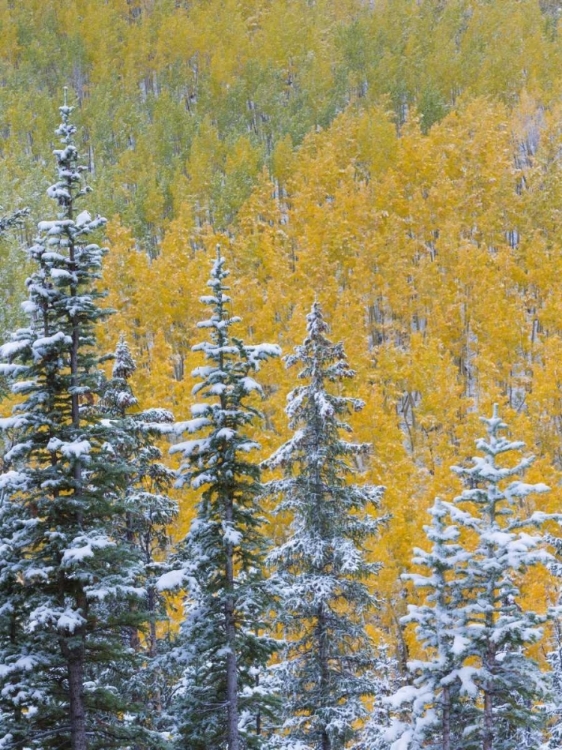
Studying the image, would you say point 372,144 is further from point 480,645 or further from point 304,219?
point 480,645

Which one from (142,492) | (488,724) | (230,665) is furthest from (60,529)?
(488,724)

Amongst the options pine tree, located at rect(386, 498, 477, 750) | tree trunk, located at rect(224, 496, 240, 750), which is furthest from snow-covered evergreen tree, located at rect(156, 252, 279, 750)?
pine tree, located at rect(386, 498, 477, 750)

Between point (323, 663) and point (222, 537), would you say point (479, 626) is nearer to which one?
point (222, 537)

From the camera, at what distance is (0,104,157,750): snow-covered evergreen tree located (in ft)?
44.7

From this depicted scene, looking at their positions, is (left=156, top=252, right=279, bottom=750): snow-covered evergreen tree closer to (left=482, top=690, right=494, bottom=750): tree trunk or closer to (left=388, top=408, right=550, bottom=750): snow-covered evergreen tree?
(left=388, top=408, right=550, bottom=750): snow-covered evergreen tree

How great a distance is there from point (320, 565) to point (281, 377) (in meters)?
30.4

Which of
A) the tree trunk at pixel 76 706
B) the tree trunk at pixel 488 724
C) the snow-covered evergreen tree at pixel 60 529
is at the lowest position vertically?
the tree trunk at pixel 488 724

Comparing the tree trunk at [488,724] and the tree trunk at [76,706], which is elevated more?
the tree trunk at [76,706]

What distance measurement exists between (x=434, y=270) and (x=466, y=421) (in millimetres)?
15853

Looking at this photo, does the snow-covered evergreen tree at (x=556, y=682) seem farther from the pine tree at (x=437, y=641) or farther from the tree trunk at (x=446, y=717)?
the tree trunk at (x=446, y=717)

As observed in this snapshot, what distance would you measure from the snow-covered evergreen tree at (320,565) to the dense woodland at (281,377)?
8 cm

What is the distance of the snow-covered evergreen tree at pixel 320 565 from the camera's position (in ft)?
59.5

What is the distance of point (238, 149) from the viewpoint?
3339 inches

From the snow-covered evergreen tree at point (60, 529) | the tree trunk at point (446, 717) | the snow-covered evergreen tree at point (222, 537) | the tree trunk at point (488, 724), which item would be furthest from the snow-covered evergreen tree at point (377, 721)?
the snow-covered evergreen tree at point (60, 529)
